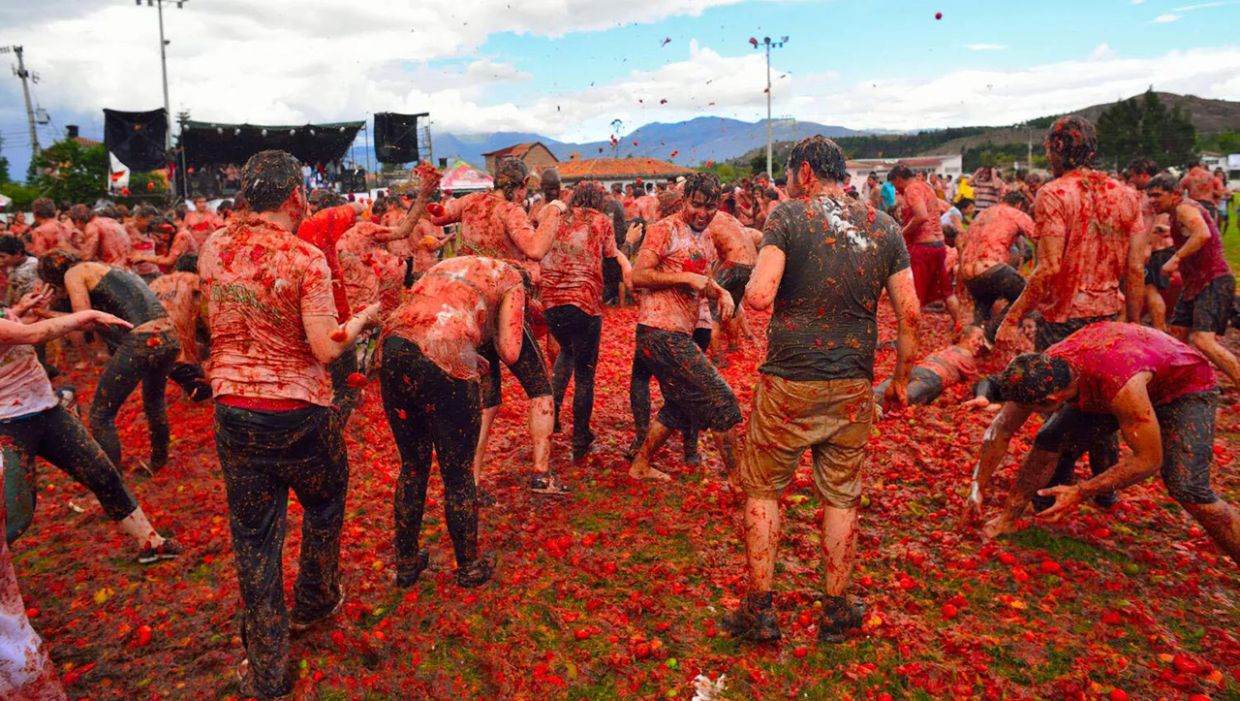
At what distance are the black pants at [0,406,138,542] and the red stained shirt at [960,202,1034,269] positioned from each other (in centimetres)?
888

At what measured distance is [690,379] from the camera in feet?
16.8

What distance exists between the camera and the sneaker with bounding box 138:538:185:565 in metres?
4.88

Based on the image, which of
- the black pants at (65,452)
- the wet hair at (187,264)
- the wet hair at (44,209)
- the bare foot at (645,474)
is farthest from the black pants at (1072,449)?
the wet hair at (44,209)

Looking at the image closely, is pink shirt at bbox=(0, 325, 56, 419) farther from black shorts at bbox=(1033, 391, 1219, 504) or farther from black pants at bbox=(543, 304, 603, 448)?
black shorts at bbox=(1033, 391, 1219, 504)

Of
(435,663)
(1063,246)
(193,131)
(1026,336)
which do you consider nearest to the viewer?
(435,663)

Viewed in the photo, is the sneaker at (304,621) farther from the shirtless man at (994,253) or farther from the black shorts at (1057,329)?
the shirtless man at (994,253)

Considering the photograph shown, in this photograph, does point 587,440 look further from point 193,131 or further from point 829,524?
point 193,131

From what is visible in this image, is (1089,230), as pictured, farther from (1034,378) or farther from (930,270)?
(930,270)

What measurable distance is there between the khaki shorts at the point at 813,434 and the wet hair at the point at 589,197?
3138mm

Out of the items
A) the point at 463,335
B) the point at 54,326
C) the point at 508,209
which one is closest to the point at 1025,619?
the point at 463,335

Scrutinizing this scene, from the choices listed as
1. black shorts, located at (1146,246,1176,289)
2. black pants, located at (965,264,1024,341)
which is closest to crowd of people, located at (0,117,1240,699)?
black pants, located at (965,264,1024,341)

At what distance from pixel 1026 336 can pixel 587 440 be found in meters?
6.69

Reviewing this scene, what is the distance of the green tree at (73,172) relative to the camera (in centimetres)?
3262

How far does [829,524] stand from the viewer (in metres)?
3.70
